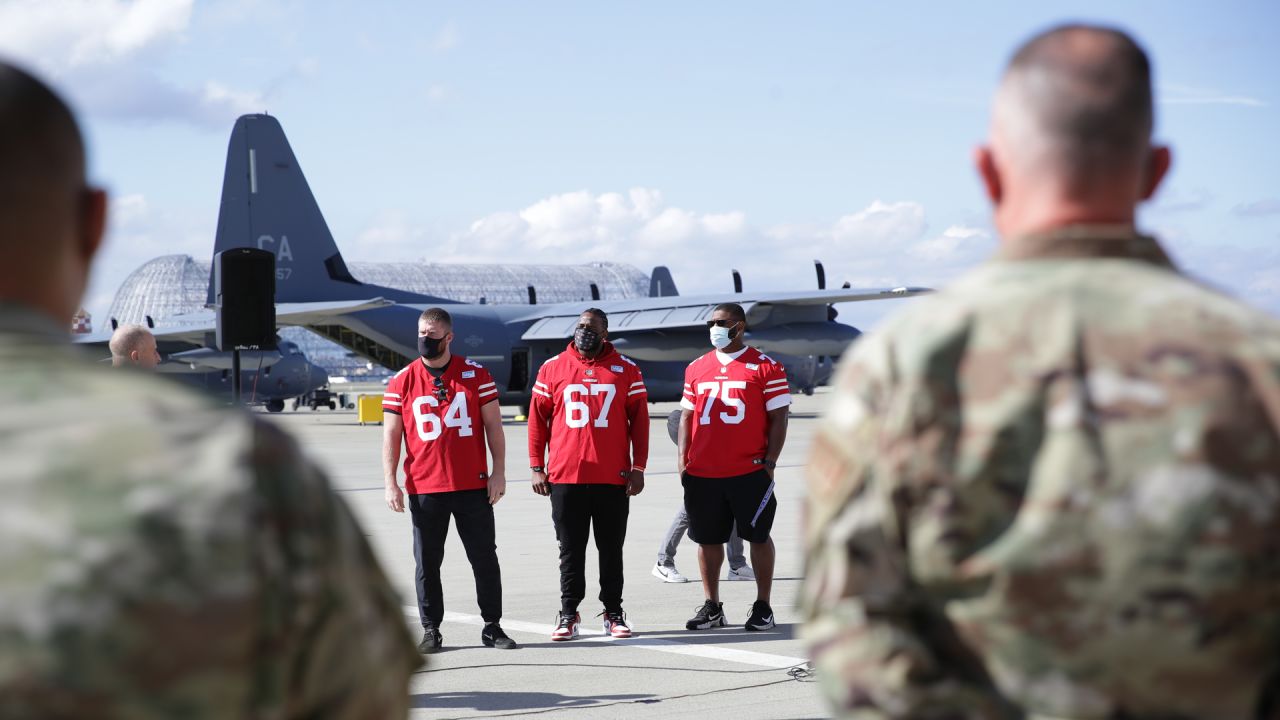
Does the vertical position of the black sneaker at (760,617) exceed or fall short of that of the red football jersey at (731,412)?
it falls short

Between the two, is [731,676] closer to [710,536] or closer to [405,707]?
[710,536]

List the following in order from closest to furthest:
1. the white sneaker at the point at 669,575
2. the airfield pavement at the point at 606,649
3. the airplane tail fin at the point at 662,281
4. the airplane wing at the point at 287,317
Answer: the airfield pavement at the point at 606,649 < the white sneaker at the point at 669,575 < the airplane wing at the point at 287,317 < the airplane tail fin at the point at 662,281

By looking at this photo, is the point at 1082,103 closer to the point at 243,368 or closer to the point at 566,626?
the point at 566,626

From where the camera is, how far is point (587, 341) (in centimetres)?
916

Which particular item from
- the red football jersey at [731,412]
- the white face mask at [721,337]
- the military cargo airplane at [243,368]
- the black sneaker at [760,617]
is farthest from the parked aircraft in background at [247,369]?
the black sneaker at [760,617]

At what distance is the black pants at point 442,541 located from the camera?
27.5 feet

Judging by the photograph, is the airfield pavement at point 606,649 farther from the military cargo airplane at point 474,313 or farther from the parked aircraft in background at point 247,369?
the parked aircraft in background at point 247,369

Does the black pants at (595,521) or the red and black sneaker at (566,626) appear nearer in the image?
the red and black sneaker at (566,626)

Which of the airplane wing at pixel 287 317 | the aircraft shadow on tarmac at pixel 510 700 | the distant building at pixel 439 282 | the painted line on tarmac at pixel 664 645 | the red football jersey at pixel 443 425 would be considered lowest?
the painted line on tarmac at pixel 664 645

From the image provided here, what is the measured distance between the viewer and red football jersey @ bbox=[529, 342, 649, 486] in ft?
29.3

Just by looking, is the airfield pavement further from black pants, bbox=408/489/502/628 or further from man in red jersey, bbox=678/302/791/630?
man in red jersey, bbox=678/302/791/630

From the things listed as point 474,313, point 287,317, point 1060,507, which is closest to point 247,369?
point 474,313

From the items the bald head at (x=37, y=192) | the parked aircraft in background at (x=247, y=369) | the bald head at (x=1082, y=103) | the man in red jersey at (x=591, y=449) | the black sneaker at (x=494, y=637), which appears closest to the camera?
the bald head at (x=37, y=192)

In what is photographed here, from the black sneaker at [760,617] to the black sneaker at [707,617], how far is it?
0.65 feet
